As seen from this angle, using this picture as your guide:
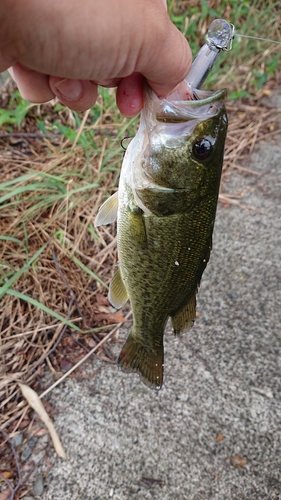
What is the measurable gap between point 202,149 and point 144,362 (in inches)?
35.1

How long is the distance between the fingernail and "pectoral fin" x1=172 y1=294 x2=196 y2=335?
82 cm

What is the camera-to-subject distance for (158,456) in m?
2.07

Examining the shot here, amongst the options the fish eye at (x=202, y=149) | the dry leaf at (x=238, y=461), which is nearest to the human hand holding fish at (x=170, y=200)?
the fish eye at (x=202, y=149)

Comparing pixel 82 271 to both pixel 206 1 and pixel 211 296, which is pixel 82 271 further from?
pixel 206 1

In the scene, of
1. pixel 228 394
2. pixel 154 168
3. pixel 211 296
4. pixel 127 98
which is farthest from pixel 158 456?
pixel 127 98

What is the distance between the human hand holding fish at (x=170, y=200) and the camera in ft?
4.14

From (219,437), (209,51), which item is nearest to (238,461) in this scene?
(219,437)

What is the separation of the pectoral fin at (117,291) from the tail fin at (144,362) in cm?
18

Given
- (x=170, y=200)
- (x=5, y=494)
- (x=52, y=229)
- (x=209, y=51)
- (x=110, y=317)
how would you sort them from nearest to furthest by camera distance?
(x=209, y=51)
(x=170, y=200)
(x=5, y=494)
(x=110, y=317)
(x=52, y=229)

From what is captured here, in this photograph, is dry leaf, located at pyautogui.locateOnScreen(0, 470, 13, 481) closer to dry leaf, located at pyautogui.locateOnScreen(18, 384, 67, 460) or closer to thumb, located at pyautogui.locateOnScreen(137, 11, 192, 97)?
dry leaf, located at pyautogui.locateOnScreen(18, 384, 67, 460)

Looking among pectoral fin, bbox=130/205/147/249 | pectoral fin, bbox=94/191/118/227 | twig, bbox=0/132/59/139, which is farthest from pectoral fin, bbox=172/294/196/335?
twig, bbox=0/132/59/139

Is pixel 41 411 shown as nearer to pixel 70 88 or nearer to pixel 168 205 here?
pixel 168 205

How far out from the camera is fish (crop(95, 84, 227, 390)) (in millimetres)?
1272

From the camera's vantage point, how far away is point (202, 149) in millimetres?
1306
